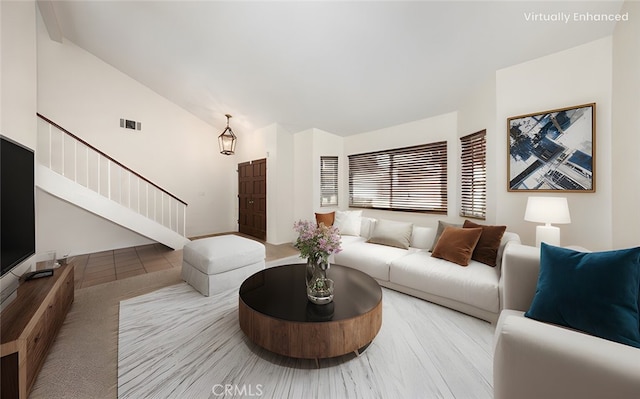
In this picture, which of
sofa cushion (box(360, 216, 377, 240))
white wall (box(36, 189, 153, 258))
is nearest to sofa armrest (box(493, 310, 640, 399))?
sofa cushion (box(360, 216, 377, 240))

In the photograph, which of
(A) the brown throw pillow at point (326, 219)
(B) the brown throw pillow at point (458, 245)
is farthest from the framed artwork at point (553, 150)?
(A) the brown throw pillow at point (326, 219)

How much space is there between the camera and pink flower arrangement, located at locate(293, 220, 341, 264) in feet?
5.95

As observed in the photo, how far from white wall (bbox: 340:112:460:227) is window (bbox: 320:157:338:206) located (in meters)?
0.50

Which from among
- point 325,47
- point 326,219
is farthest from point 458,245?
point 325,47

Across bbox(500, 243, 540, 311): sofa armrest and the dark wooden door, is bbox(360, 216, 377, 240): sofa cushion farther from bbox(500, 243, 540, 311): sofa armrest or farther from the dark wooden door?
the dark wooden door

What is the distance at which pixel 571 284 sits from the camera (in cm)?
129

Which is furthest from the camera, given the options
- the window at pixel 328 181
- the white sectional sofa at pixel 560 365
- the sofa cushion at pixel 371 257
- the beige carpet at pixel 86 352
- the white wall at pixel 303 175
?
the window at pixel 328 181

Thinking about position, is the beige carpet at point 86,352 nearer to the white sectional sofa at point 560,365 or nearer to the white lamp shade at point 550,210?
the white sectional sofa at point 560,365

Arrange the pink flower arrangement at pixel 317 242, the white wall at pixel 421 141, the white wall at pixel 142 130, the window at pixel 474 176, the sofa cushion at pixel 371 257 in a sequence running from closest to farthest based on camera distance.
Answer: the pink flower arrangement at pixel 317 242 < the sofa cushion at pixel 371 257 < the window at pixel 474 176 < the white wall at pixel 421 141 < the white wall at pixel 142 130

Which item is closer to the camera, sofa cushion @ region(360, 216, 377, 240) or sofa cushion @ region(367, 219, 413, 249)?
sofa cushion @ region(367, 219, 413, 249)

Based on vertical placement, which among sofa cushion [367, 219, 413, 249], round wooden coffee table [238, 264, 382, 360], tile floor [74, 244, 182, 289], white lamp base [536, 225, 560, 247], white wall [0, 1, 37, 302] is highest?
white wall [0, 1, 37, 302]

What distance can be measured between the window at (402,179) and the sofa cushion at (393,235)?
0.94 metres

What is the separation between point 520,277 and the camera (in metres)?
1.64

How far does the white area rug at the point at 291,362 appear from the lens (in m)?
1.42
